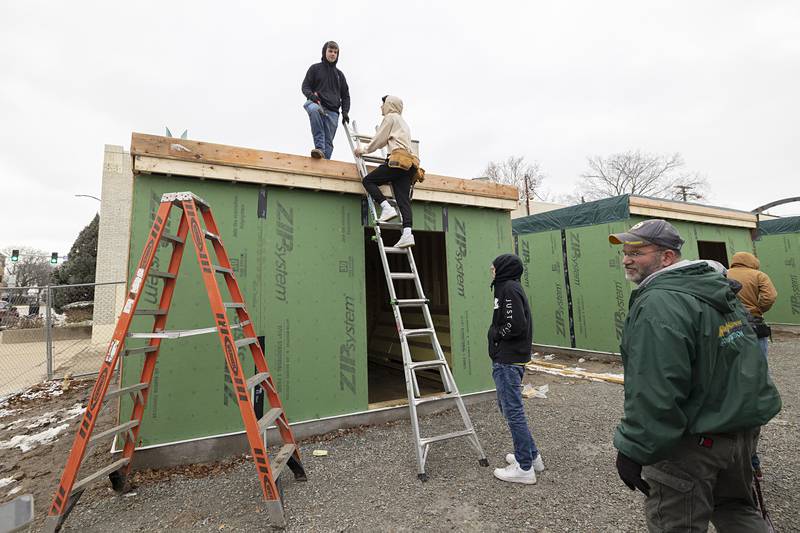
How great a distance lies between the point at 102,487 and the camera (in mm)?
3246

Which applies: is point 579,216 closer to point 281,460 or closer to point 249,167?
point 249,167

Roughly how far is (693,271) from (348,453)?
3.36 metres

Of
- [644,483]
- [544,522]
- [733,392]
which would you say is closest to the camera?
[733,392]

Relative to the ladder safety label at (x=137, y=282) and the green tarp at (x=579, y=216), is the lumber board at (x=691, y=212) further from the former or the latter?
the ladder safety label at (x=137, y=282)

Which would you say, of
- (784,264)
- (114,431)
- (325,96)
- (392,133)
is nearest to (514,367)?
(392,133)

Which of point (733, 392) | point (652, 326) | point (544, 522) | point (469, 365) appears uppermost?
point (652, 326)

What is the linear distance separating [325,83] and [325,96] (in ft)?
0.65

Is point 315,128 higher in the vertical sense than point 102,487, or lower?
higher

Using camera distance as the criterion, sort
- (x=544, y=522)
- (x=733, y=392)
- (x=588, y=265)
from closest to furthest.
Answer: (x=733, y=392)
(x=544, y=522)
(x=588, y=265)

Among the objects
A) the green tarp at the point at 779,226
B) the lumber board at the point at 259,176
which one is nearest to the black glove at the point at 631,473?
the lumber board at the point at 259,176

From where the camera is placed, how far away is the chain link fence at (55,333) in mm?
7693

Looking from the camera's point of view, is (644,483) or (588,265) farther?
(588,265)

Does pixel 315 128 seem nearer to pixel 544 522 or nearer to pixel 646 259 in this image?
pixel 646 259

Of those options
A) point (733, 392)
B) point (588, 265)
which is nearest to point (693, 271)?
point (733, 392)
